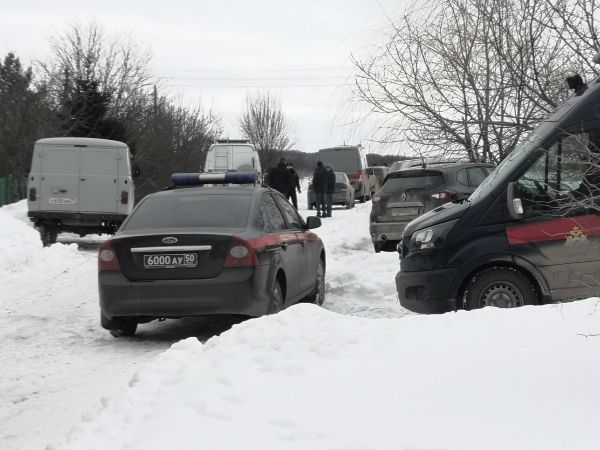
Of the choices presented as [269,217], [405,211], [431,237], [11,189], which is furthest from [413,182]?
[11,189]

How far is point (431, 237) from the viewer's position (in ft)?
23.0

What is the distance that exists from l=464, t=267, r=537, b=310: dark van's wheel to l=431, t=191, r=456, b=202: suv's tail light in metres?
5.10

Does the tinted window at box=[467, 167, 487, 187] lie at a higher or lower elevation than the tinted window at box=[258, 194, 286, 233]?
higher

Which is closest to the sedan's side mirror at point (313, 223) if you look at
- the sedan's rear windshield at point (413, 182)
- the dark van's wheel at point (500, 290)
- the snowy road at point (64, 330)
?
the snowy road at point (64, 330)

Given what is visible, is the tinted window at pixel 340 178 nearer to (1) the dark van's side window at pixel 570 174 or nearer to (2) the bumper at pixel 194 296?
(2) the bumper at pixel 194 296

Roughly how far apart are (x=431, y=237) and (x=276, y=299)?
5.57 feet

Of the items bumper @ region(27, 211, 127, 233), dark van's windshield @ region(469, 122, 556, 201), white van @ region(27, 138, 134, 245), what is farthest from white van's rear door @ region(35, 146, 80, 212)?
dark van's windshield @ region(469, 122, 556, 201)

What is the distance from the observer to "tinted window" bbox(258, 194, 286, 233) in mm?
7016

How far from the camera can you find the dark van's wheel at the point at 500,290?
21.7ft

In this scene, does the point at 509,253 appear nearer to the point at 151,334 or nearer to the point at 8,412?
the point at 151,334

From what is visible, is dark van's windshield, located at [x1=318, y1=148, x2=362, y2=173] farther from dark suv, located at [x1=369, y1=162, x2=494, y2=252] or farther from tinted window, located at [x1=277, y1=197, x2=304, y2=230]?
tinted window, located at [x1=277, y1=197, x2=304, y2=230]

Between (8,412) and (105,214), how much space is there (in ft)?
36.0

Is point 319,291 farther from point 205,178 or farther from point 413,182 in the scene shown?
point 413,182

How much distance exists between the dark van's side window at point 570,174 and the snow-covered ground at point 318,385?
31.2 inches
